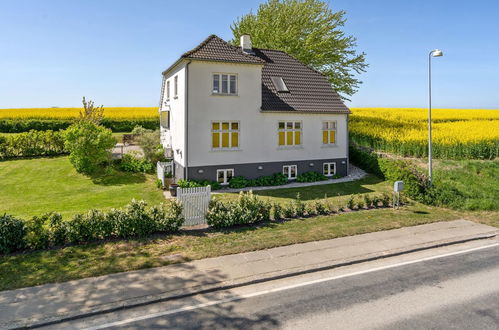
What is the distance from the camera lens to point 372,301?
823cm

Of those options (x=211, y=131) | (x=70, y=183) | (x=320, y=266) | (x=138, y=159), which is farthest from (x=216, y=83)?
(x=320, y=266)

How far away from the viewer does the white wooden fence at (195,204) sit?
523 inches

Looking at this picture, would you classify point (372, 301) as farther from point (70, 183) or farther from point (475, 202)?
point (70, 183)

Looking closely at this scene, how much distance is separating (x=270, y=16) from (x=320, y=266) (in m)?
33.9

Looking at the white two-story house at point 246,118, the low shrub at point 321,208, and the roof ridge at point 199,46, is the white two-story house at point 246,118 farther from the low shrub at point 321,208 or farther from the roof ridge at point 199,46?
the low shrub at point 321,208

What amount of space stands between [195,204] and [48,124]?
41177 mm

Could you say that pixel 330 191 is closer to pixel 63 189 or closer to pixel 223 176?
pixel 223 176

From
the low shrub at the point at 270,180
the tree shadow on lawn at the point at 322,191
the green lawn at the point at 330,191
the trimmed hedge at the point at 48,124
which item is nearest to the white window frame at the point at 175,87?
the low shrub at the point at 270,180

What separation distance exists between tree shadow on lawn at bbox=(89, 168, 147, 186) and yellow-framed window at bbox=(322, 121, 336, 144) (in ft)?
40.2

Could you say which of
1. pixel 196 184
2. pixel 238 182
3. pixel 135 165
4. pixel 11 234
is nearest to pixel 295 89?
pixel 238 182

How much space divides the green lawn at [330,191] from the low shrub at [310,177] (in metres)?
1.20

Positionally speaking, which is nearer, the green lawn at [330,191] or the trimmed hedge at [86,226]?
the trimmed hedge at [86,226]

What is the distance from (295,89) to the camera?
24.0 m

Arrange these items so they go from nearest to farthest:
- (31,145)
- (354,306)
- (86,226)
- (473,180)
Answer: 1. (354,306)
2. (86,226)
3. (473,180)
4. (31,145)
